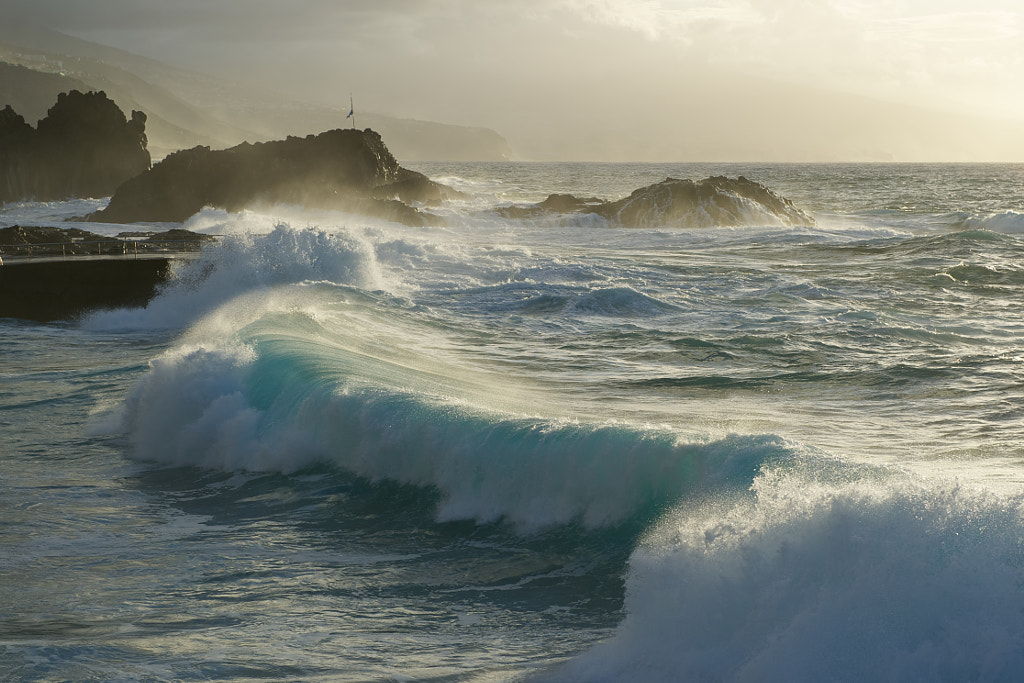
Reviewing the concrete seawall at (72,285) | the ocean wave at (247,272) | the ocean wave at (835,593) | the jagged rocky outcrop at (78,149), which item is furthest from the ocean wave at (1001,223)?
the jagged rocky outcrop at (78,149)

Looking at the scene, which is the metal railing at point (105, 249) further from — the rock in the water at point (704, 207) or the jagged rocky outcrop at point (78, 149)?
the jagged rocky outcrop at point (78, 149)

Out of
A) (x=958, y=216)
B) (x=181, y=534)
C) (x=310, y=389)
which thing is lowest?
(x=181, y=534)

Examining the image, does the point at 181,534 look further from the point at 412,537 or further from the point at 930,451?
the point at 930,451

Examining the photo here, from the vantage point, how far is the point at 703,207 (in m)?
42.3

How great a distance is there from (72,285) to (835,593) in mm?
18556

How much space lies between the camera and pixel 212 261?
67.4 ft

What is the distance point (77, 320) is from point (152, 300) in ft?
5.09

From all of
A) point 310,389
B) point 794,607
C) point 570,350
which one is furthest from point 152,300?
point 794,607

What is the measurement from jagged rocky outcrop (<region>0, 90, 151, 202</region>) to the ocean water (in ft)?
211

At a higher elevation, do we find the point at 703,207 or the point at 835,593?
the point at 703,207

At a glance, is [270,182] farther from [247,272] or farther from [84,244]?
[247,272]

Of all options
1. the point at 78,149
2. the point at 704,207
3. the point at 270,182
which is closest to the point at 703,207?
the point at 704,207

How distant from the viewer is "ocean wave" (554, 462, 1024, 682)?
12.7 ft

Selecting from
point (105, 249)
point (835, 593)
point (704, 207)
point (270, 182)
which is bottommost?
point (835, 593)
